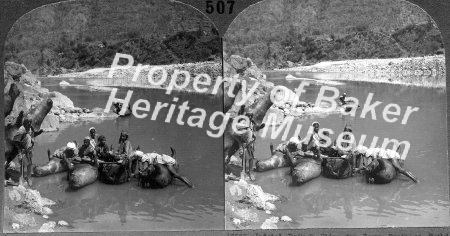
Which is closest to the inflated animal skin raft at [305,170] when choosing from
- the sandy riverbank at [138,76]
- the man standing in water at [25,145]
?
the sandy riverbank at [138,76]

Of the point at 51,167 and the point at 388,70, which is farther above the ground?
the point at 388,70

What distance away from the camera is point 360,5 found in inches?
327

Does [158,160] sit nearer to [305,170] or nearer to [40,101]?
[40,101]

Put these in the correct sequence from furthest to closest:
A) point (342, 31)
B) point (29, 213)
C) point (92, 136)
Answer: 1. point (342, 31)
2. point (92, 136)
3. point (29, 213)

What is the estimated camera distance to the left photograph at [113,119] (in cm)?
813

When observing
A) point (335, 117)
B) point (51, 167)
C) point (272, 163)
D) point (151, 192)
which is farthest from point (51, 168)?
point (335, 117)

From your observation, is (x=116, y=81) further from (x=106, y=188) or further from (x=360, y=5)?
(x=360, y=5)

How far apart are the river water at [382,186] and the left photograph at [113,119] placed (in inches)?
32.7

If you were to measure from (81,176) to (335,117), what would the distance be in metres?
2.96

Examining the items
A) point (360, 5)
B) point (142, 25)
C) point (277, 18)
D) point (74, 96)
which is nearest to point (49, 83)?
point (74, 96)

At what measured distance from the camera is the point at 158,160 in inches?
322

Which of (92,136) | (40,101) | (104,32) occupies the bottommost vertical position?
(92,136)

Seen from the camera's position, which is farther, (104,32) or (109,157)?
(104,32)

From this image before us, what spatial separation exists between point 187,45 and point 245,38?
0.67 m
